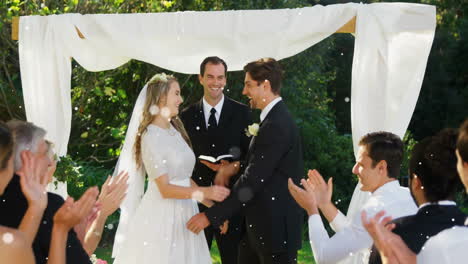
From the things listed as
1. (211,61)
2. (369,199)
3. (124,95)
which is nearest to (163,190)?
(211,61)

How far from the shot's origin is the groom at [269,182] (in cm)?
504

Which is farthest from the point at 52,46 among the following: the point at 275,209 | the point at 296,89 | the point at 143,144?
the point at 296,89

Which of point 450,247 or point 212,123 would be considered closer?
point 450,247

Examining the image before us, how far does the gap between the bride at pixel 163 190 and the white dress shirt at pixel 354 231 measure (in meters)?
1.69

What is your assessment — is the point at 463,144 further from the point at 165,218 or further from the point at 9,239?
the point at 165,218

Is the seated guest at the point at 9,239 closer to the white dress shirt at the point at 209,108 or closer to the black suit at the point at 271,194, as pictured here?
the black suit at the point at 271,194

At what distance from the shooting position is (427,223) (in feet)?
8.84

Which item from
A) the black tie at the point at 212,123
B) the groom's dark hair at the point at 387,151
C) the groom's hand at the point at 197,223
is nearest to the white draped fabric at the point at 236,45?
the black tie at the point at 212,123

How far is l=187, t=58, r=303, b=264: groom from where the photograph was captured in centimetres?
504

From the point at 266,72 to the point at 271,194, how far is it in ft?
2.63

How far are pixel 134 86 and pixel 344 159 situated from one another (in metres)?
3.53

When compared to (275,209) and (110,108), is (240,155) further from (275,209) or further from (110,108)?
(110,108)

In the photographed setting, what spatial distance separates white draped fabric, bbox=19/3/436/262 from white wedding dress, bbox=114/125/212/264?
39cm

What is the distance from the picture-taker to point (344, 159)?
12266 millimetres
